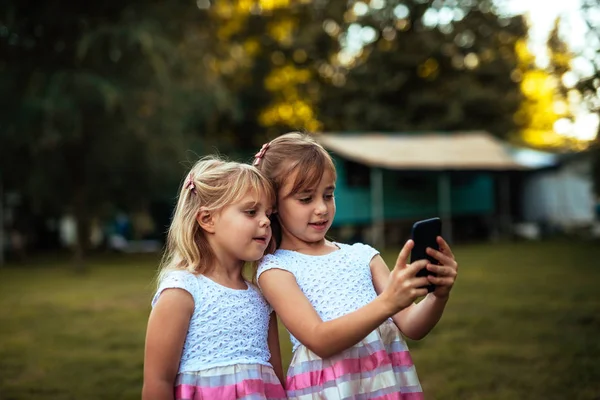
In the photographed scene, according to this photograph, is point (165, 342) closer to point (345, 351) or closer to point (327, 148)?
point (345, 351)

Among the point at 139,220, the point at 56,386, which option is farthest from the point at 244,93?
the point at 56,386

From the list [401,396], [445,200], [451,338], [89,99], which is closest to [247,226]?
[401,396]

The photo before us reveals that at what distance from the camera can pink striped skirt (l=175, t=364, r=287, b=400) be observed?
2.47 m

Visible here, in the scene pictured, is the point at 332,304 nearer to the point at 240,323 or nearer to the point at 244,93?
the point at 240,323

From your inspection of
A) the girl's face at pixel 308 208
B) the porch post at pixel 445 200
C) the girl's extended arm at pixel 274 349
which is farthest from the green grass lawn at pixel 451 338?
the porch post at pixel 445 200

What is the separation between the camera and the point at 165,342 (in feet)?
8.00

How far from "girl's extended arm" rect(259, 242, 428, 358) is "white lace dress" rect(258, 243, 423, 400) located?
78 millimetres

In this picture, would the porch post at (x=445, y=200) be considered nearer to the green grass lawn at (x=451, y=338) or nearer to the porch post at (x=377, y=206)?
the porch post at (x=377, y=206)

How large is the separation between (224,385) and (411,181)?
2403cm

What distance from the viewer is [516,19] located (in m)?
35.3

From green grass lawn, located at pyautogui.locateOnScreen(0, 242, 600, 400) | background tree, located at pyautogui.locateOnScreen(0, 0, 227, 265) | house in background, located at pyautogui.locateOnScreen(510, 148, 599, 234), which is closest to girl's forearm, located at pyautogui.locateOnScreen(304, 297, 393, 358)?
green grass lawn, located at pyautogui.locateOnScreen(0, 242, 600, 400)

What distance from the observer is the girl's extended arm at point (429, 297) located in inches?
87.8

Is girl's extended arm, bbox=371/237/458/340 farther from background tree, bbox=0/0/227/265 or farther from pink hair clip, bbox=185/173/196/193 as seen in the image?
background tree, bbox=0/0/227/265

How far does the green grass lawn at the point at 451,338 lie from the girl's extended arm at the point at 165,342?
3.24m
